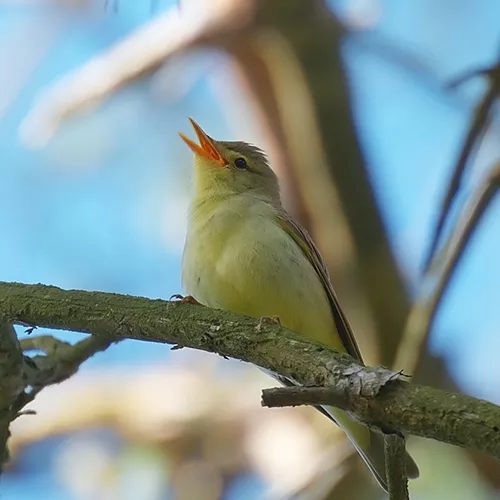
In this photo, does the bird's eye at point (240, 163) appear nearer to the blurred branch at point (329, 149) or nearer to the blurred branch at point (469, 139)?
the blurred branch at point (329, 149)

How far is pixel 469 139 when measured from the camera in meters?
2.54

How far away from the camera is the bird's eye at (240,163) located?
13.0 feet

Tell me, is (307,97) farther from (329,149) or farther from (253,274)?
(253,274)

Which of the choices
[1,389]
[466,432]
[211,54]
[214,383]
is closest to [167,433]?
[214,383]

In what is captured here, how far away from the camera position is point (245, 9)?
4.80m

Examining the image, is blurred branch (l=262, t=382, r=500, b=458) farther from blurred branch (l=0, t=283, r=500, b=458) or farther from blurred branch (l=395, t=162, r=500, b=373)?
blurred branch (l=395, t=162, r=500, b=373)

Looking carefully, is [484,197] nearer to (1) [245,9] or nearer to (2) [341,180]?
(2) [341,180]

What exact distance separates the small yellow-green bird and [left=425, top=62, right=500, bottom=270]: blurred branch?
626 mm

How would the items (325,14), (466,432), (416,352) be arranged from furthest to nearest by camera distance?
(325,14) → (416,352) → (466,432)

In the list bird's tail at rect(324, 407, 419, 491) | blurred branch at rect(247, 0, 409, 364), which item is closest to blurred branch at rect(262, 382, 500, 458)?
bird's tail at rect(324, 407, 419, 491)

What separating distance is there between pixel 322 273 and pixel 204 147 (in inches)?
36.6

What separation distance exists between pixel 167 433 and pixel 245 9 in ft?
7.69

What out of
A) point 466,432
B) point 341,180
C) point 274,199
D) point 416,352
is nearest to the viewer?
point 466,432

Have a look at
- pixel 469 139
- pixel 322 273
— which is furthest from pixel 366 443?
pixel 469 139
